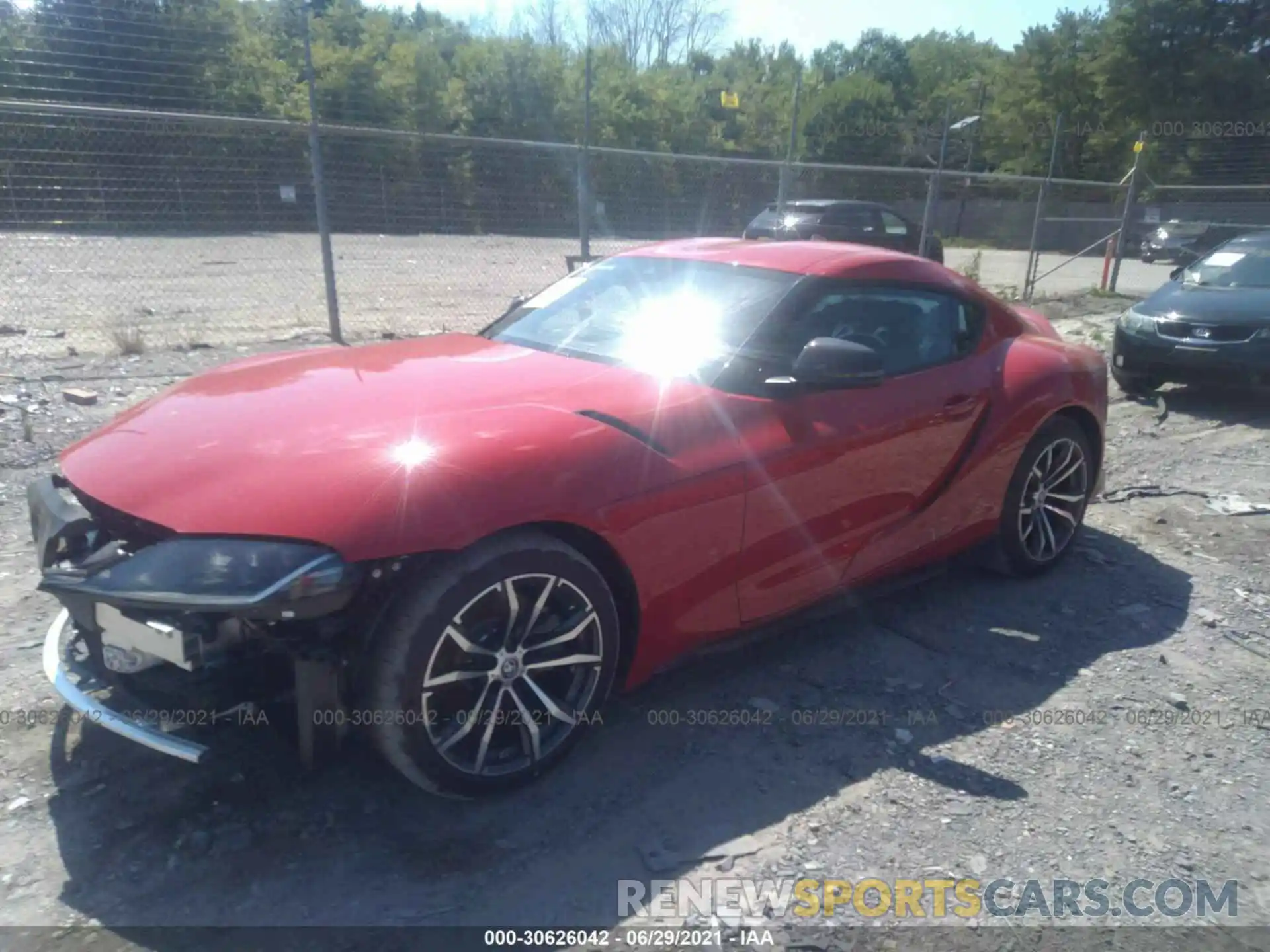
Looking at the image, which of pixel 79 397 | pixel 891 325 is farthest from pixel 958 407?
pixel 79 397

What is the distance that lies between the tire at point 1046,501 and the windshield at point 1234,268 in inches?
205

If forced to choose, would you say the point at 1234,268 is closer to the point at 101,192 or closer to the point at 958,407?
the point at 958,407

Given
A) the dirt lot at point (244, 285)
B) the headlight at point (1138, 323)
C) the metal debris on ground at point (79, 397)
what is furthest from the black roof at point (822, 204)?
the metal debris on ground at point (79, 397)

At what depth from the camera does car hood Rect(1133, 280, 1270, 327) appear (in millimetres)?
7895

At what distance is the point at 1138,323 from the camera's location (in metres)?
8.35

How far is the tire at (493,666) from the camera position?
250 cm

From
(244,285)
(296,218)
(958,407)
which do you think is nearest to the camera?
(958,407)

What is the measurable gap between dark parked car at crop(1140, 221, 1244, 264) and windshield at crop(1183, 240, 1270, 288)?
1266 centimetres

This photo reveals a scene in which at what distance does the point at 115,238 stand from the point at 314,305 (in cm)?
280

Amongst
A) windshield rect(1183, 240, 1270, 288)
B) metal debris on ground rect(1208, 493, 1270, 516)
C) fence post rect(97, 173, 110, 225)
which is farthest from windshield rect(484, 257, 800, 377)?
windshield rect(1183, 240, 1270, 288)

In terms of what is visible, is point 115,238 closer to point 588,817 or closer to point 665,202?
point 665,202

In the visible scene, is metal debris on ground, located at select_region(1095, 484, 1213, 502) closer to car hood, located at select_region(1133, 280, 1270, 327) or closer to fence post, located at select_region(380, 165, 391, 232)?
car hood, located at select_region(1133, 280, 1270, 327)

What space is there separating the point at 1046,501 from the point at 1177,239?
22.9 metres

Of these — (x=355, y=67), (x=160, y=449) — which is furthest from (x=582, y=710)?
(x=355, y=67)
